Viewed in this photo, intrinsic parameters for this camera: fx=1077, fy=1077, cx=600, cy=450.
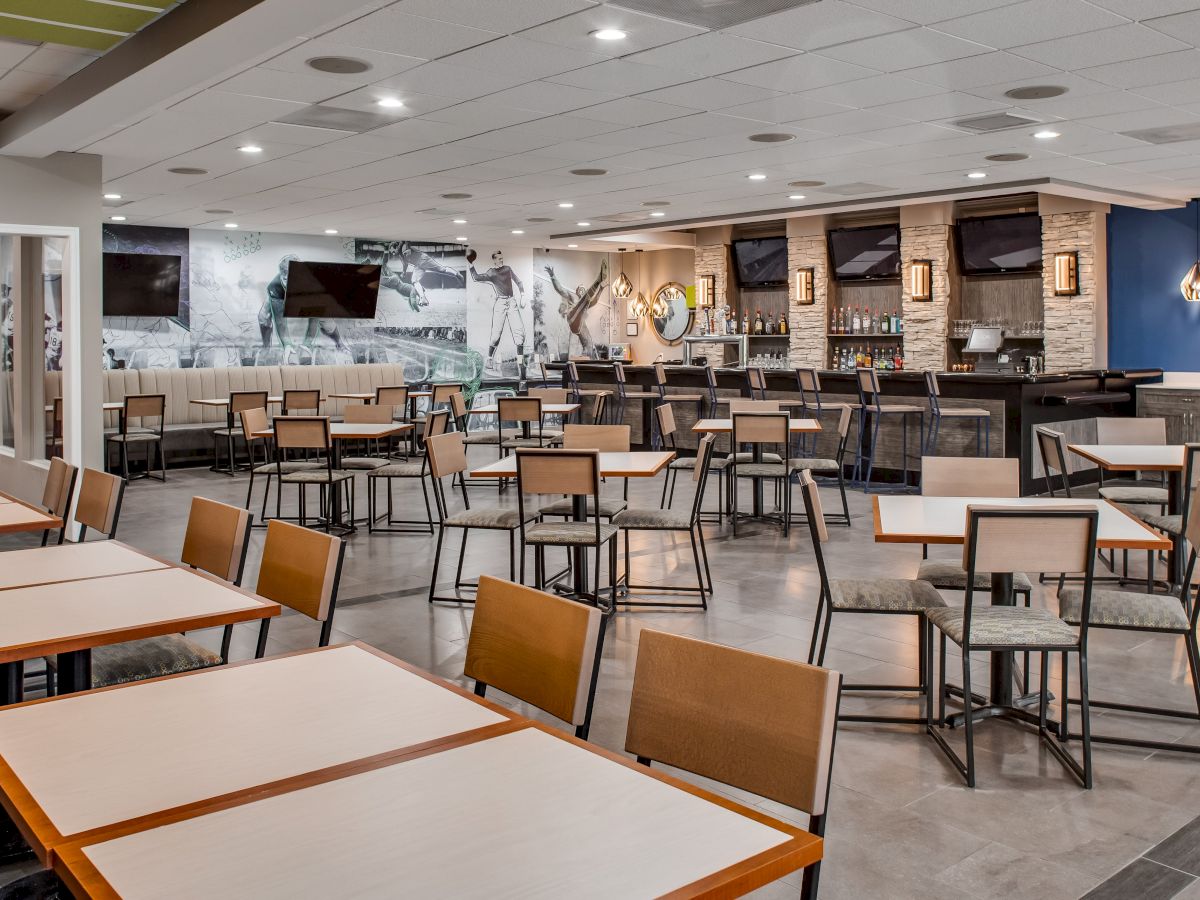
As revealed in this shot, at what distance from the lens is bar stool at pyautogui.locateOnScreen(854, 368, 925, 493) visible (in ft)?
32.4

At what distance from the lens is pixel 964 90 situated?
609cm

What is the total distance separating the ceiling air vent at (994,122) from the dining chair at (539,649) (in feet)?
18.6

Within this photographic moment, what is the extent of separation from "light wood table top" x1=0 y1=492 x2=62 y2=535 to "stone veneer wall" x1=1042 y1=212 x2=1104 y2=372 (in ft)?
33.9

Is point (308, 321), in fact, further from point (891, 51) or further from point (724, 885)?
point (724, 885)

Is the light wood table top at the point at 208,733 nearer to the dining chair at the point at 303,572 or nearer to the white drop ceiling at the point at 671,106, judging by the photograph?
the dining chair at the point at 303,572

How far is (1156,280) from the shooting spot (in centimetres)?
1162

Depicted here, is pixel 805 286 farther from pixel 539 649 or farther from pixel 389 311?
pixel 539 649

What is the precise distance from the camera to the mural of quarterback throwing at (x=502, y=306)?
53.8 feet

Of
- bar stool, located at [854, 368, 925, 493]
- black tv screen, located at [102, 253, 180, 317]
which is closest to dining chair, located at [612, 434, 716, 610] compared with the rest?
bar stool, located at [854, 368, 925, 493]

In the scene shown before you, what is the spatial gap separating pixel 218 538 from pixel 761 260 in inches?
485

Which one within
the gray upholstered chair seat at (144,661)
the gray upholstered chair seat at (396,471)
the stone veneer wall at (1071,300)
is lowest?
the gray upholstered chair seat at (144,661)

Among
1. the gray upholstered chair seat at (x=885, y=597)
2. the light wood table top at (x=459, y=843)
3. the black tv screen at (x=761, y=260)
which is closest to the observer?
the light wood table top at (x=459, y=843)

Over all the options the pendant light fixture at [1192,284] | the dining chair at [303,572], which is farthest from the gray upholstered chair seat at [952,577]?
the pendant light fixture at [1192,284]

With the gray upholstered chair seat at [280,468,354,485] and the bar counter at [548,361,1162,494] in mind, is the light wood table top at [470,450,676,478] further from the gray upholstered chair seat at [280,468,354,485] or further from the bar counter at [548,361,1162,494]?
the bar counter at [548,361,1162,494]
